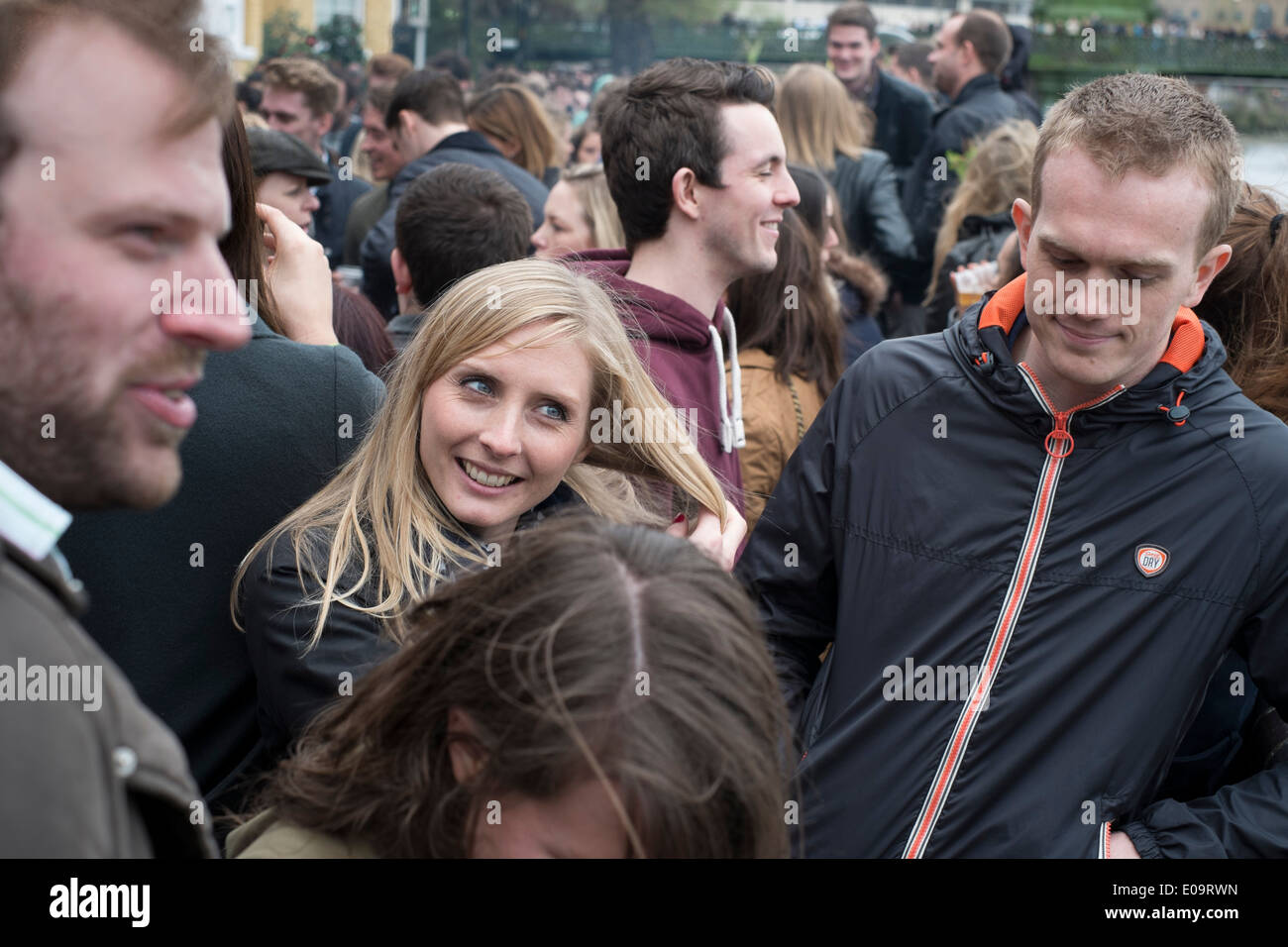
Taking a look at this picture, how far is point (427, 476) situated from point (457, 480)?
0.19ft

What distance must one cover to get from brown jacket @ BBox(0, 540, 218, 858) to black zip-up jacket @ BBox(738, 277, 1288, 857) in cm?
157

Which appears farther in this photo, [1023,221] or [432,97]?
[432,97]

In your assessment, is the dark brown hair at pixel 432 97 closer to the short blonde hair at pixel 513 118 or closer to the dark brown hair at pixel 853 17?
the short blonde hair at pixel 513 118

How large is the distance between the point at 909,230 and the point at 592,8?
36.3 feet

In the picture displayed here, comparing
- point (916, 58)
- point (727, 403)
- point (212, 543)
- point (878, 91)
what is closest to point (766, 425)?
point (727, 403)

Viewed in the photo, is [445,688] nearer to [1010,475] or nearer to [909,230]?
[1010,475]

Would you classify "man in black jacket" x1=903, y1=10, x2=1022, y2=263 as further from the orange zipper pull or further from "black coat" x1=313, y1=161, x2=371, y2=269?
the orange zipper pull

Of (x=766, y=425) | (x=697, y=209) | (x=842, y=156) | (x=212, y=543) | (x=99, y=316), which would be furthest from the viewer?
(x=842, y=156)

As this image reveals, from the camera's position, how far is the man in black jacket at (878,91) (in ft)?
29.2

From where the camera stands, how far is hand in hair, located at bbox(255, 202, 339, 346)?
286cm

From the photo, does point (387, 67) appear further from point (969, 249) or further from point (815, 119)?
point (969, 249)

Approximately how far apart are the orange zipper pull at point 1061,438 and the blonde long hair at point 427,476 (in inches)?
32.5

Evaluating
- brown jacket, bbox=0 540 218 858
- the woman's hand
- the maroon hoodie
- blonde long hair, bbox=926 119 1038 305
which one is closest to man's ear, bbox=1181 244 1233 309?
the woman's hand

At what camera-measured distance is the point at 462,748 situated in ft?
5.19
